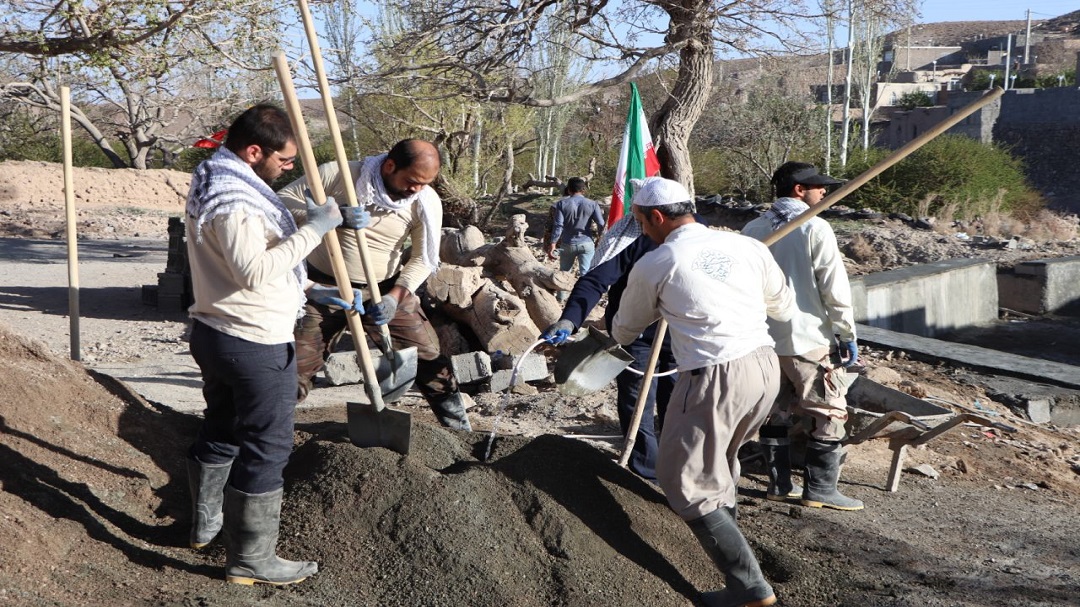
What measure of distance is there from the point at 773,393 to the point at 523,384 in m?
3.81

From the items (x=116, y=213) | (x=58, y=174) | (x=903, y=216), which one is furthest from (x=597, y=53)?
(x=58, y=174)

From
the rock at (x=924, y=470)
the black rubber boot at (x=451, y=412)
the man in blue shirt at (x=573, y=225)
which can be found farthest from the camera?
the man in blue shirt at (x=573, y=225)

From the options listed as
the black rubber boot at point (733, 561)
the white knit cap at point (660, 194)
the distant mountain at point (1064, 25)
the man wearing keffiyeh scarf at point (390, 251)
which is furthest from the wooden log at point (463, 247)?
the distant mountain at point (1064, 25)

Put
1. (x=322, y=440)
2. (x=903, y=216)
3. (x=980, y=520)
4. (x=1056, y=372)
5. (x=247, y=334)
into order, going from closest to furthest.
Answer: (x=247, y=334), (x=322, y=440), (x=980, y=520), (x=1056, y=372), (x=903, y=216)

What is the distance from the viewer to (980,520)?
4551mm

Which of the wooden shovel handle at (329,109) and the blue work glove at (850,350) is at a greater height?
the wooden shovel handle at (329,109)

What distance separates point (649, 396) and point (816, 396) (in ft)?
2.45

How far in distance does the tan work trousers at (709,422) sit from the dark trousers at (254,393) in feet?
4.09

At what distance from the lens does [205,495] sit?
3.40 metres

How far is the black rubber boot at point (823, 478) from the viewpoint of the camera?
4505 millimetres

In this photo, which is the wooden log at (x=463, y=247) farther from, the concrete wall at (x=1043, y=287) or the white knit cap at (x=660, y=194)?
the concrete wall at (x=1043, y=287)

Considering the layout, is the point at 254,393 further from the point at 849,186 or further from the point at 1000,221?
the point at 1000,221

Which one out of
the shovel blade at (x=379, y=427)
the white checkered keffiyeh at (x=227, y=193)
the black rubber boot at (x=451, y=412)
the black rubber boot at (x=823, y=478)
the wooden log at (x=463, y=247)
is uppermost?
the white checkered keffiyeh at (x=227, y=193)

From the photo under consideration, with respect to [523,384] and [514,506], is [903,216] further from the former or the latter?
[514,506]
